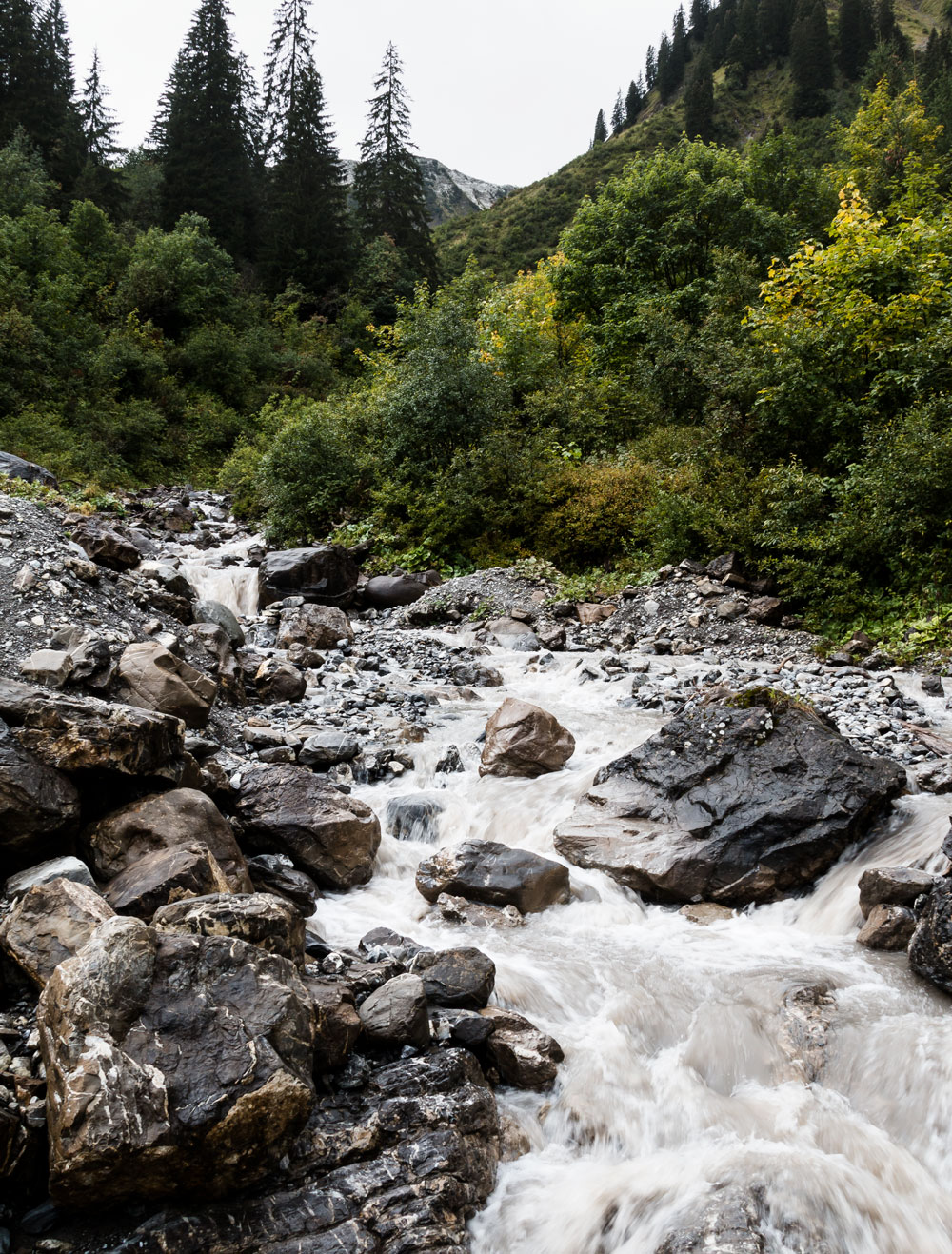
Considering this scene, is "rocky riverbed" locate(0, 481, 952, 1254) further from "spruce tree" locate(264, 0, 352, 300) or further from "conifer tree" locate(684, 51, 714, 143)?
"conifer tree" locate(684, 51, 714, 143)

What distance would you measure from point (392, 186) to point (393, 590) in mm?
Result: 36496

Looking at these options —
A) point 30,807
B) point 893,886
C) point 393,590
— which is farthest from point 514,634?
point 30,807

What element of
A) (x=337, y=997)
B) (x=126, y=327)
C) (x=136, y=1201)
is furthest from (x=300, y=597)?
(x=126, y=327)

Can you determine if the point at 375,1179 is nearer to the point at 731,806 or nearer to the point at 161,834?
the point at 161,834

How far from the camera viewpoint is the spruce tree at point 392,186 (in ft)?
133

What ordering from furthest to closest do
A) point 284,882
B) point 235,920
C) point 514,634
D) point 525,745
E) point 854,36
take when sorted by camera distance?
point 854,36
point 514,634
point 525,745
point 284,882
point 235,920

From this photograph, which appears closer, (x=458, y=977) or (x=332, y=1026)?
(x=332, y=1026)

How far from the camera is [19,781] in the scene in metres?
4.27

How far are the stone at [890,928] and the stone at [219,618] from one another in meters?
8.07

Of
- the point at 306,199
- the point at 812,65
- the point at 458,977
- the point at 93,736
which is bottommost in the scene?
the point at 458,977

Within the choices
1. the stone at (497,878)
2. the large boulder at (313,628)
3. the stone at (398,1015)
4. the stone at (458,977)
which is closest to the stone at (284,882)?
the stone at (497,878)

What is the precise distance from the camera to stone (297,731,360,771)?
7379 millimetres

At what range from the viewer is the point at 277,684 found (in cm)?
904

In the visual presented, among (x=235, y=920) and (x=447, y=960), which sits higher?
(x=235, y=920)
